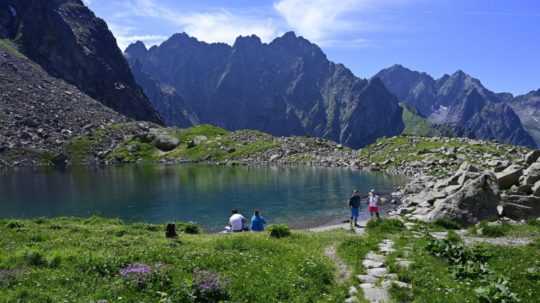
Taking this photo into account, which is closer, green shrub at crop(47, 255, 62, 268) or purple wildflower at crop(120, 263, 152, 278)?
purple wildflower at crop(120, 263, 152, 278)

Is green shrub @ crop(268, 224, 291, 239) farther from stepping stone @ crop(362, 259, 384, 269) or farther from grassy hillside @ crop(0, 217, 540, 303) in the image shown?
stepping stone @ crop(362, 259, 384, 269)

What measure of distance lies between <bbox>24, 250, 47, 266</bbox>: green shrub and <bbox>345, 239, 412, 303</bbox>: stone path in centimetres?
1339

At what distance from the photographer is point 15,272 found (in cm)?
1881

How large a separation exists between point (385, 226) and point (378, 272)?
12.9 metres

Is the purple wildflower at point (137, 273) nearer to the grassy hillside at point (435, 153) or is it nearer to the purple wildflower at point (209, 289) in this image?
the purple wildflower at point (209, 289)

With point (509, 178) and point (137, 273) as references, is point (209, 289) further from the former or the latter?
point (509, 178)

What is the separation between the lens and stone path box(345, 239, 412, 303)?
19.5m

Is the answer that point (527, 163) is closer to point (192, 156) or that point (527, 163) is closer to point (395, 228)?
point (395, 228)

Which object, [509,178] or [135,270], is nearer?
[135,270]

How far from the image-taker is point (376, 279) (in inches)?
860

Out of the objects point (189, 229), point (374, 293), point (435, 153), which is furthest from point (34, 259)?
point (435, 153)

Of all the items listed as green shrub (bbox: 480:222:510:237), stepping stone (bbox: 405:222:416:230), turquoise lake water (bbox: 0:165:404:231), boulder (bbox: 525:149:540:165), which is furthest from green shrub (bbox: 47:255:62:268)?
boulder (bbox: 525:149:540:165)

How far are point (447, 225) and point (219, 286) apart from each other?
26166 mm

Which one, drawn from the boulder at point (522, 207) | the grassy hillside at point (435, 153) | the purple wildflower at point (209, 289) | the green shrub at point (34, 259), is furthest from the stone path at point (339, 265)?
the grassy hillside at point (435, 153)
